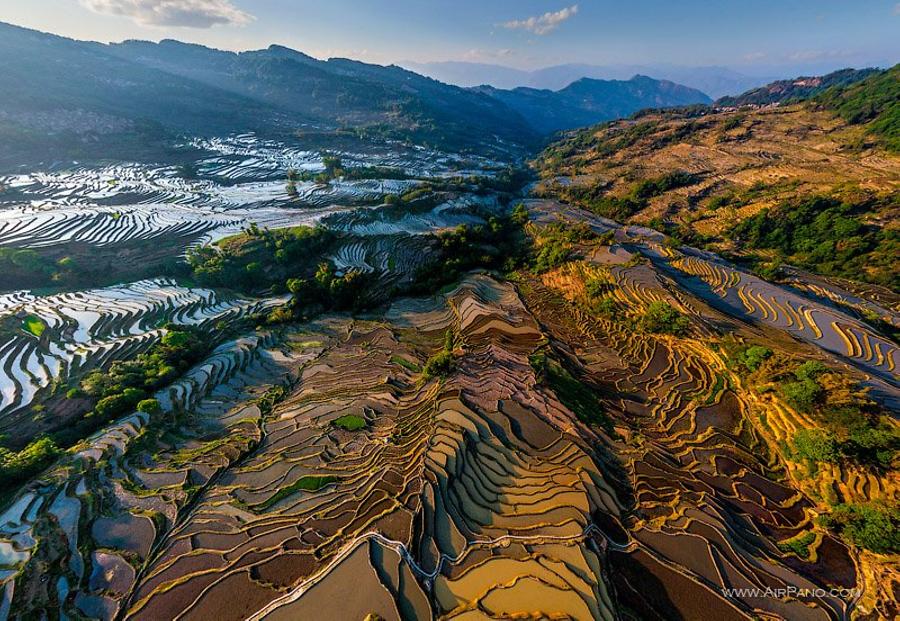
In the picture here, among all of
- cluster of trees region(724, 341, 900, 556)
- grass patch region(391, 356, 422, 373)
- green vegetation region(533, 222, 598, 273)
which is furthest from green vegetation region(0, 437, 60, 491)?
green vegetation region(533, 222, 598, 273)

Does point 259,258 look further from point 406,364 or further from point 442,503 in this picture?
point 442,503

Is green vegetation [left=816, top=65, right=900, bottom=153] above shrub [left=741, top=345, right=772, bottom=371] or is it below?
above

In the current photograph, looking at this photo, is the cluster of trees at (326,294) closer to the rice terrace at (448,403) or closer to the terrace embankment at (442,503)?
the rice terrace at (448,403)

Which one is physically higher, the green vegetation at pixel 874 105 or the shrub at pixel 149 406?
the green vegetation at pixel 874 105

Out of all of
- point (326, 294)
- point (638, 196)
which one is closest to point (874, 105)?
point (638, 196)

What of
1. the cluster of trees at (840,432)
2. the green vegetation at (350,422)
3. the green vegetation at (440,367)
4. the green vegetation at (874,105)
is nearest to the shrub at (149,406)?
the green vegetation at (350,422)

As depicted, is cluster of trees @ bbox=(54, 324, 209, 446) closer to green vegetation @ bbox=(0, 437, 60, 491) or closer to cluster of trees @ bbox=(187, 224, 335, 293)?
green vegetation @ bbox=(0, 437, 60, 491)
